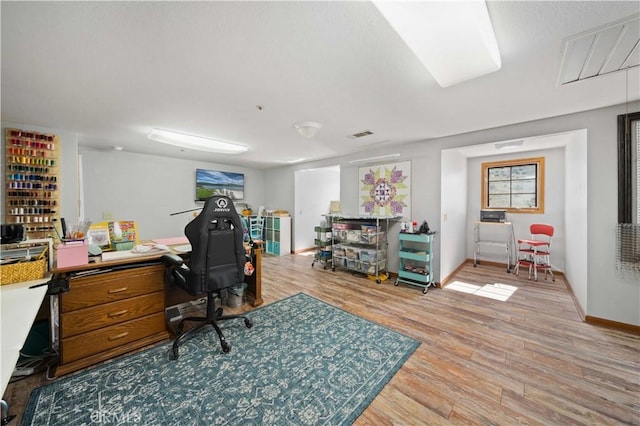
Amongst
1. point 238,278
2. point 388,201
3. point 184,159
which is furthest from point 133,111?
point 388,201

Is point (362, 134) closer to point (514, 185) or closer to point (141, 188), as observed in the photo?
point (514, 185)

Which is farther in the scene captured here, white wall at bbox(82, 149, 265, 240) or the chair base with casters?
white wall at bbox(82, 149, 265, 240)

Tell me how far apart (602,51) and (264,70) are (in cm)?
227

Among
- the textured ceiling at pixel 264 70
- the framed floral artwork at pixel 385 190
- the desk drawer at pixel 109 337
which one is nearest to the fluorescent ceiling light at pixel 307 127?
the textured ceiling at pixel 264 70

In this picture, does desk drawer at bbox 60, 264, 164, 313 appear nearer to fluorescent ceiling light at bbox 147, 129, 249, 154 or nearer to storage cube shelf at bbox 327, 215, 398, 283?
fluorescent ceiling light at bbox 147, 129, 249, 154

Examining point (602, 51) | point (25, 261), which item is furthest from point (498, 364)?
point (25, 261)

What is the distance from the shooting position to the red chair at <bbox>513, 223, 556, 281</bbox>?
4059 mm

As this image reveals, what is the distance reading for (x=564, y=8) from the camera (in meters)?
1.21

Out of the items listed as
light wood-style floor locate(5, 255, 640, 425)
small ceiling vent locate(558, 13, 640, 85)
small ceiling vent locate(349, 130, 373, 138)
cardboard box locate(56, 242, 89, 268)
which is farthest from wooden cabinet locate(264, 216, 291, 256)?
small ceiling vent locate(558, 13, 640, 85)

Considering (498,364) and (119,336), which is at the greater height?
(119,336)

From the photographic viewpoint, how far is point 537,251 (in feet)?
13.7

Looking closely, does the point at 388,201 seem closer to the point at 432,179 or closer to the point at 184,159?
the point at 432,179

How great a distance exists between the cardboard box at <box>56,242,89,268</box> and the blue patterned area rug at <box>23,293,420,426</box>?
0.82 metres

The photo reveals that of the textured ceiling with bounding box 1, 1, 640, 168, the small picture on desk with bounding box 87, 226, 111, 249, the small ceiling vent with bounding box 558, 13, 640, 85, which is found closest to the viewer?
the textured ceiling with bounding box 1, 1, 640, 168
